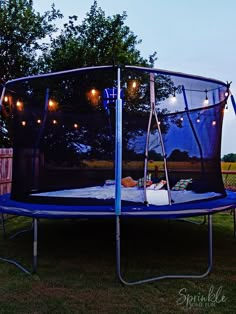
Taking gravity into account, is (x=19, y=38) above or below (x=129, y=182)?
above

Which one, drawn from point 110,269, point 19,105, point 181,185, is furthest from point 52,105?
point 110,269

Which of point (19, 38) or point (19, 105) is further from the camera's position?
point (19, 38)

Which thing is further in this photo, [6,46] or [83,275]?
[6,46]

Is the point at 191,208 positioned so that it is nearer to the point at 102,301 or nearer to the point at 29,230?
the point at 102,301

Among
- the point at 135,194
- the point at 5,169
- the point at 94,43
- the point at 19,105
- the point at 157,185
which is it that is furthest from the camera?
the point at 94,43

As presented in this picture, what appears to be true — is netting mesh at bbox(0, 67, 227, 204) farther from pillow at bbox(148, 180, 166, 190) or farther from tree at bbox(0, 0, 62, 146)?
tree at bbox(0, 0, 62, 146)

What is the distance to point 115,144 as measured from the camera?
3.36 m

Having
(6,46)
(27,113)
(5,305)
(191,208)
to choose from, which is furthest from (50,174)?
(6,46)

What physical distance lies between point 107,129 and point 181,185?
99 centimetres

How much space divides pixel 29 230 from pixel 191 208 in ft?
8.02

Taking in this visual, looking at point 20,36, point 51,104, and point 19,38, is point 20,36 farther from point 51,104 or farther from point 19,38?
point 51,104

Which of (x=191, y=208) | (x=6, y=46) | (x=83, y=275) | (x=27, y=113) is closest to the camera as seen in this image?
(x=83, y=275)

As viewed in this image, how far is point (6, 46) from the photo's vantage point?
8977mm

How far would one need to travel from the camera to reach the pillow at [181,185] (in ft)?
12.9
